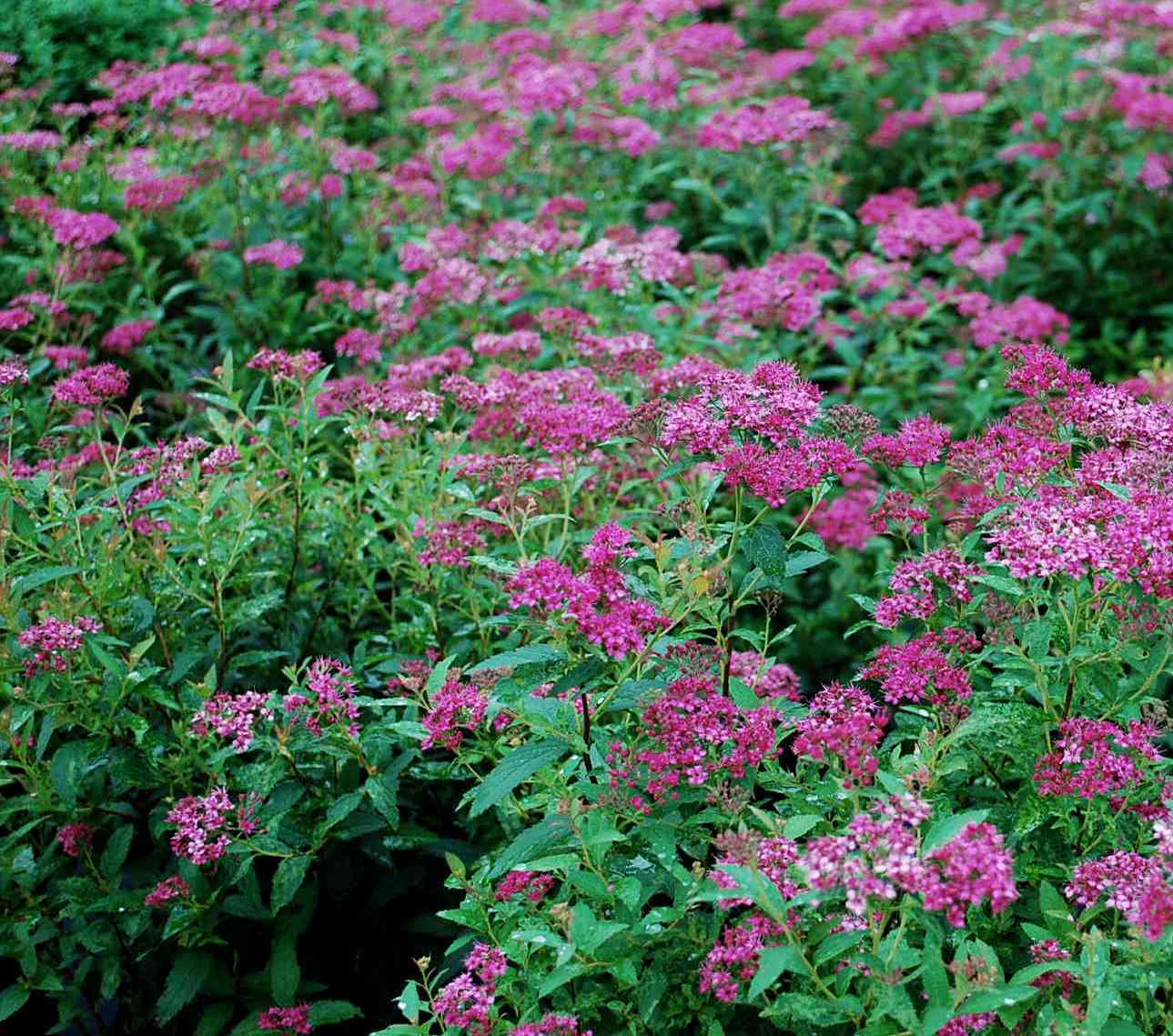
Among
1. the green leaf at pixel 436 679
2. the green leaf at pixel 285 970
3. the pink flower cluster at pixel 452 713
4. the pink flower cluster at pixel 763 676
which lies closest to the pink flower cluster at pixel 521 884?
the pink flower cluster at pixel 452 713

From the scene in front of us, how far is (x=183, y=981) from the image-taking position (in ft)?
8.50

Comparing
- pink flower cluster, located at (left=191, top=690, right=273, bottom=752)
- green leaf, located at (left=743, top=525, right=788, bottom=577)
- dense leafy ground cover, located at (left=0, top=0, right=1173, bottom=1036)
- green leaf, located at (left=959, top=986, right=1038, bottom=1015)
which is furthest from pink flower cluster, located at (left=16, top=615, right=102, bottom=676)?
green leaf, located at (left=959, top=986, right=1038, bottom=1015)

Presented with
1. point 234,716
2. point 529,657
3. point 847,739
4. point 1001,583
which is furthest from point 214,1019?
point 1001,583

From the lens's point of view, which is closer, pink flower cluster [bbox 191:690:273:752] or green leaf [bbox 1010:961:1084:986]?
green leaf [bbox 1010:961:1084:986]

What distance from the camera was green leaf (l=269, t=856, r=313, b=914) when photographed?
2.46 meters

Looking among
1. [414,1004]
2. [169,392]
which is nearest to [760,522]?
[414,1004]

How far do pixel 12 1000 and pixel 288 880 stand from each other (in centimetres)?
69

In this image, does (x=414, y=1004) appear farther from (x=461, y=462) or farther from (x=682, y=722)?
(x=461, y=462)

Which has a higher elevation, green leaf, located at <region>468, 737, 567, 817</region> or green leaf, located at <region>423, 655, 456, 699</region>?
green leaf, located at <region>468, 737, 567, 817</region>

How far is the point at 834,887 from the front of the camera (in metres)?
1.67

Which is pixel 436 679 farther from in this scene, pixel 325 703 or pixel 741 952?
pixel 741 952

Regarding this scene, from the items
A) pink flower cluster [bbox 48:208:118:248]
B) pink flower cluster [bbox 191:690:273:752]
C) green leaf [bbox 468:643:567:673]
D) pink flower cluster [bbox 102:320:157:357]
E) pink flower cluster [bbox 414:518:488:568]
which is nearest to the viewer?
green leaf [bbox 468:643:567:673]

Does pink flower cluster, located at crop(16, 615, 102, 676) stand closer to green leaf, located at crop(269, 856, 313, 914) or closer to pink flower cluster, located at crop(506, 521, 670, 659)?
green leaf, located at crop(269, 856, 313, 914)

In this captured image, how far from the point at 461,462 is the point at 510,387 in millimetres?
272
